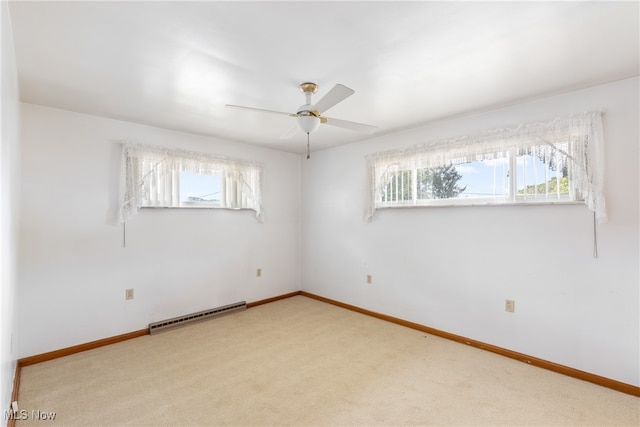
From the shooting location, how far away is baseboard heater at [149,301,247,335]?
130 inches

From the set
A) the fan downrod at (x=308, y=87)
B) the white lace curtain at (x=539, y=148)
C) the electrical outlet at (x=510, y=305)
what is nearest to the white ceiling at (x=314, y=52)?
the fan downrod at (x=308, y=87)

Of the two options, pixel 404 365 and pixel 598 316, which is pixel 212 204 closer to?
pixel 404 365

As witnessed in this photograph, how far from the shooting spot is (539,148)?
101 inches

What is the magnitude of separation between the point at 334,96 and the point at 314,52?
0.28 m

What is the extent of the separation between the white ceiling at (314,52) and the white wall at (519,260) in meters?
A: 0.45

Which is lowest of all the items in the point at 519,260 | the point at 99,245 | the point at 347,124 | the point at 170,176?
the point at 519,260

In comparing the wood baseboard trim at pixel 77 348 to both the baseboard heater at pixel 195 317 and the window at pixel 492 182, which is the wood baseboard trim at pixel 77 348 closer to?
the baseboard heater at pixel 195 317

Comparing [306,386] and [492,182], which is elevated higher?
Result: [492,182]

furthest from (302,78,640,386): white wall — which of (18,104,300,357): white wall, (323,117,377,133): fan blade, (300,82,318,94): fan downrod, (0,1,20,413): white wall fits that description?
(0,1,20,413): white wall

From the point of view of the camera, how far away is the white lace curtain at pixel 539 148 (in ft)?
7.56

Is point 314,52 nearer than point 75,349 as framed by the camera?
Yes

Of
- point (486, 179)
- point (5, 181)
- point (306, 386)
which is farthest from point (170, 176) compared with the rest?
point (486, 179)

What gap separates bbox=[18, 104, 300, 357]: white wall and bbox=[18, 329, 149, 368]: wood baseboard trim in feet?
0.14

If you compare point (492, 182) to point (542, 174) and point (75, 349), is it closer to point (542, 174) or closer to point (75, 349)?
point (542, 174)
